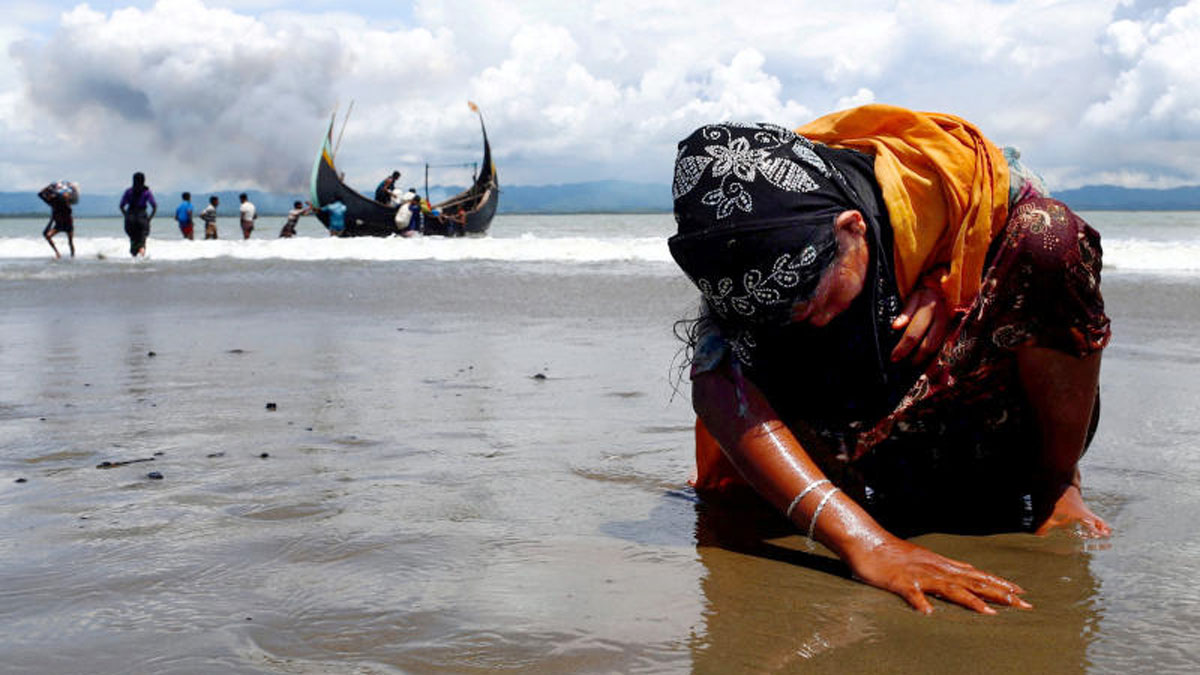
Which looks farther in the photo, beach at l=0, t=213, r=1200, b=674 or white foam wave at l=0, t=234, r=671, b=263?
white foam wave at l=0, t=234, r=671, b=263

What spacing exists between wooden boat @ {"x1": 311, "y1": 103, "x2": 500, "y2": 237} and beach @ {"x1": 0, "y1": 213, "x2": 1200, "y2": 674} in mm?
20123

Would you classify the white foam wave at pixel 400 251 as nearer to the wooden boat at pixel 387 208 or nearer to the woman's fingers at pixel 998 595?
the wooden boat at pixel 387 208

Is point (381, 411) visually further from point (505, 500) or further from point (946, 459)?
point (946, 459)

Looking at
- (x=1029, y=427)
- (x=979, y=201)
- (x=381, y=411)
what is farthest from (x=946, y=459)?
(x=381, y=411)

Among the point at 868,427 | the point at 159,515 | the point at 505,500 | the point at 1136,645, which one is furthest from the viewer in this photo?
the point at 505,500

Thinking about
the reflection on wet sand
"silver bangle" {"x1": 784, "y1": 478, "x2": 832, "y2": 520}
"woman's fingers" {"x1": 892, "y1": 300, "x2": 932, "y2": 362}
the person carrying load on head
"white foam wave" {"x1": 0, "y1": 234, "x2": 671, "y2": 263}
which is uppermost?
the person carrying load on head

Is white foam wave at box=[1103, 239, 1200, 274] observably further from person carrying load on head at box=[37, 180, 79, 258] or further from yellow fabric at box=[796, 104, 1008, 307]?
person carrying load on head at box=[37, 180, 79, 258]

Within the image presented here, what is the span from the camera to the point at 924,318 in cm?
187

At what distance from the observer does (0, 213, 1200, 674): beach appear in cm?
149

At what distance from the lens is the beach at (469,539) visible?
149 cm

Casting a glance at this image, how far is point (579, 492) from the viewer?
246 cm

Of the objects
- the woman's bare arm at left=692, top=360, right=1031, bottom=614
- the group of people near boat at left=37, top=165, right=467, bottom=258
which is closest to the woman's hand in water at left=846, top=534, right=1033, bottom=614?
the woman's bare arm at left=692, top=360, right=1031, bottom=614

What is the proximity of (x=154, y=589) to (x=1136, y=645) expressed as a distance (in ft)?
5.04

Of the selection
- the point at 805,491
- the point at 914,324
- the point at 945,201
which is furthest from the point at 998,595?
the point at 945,201
